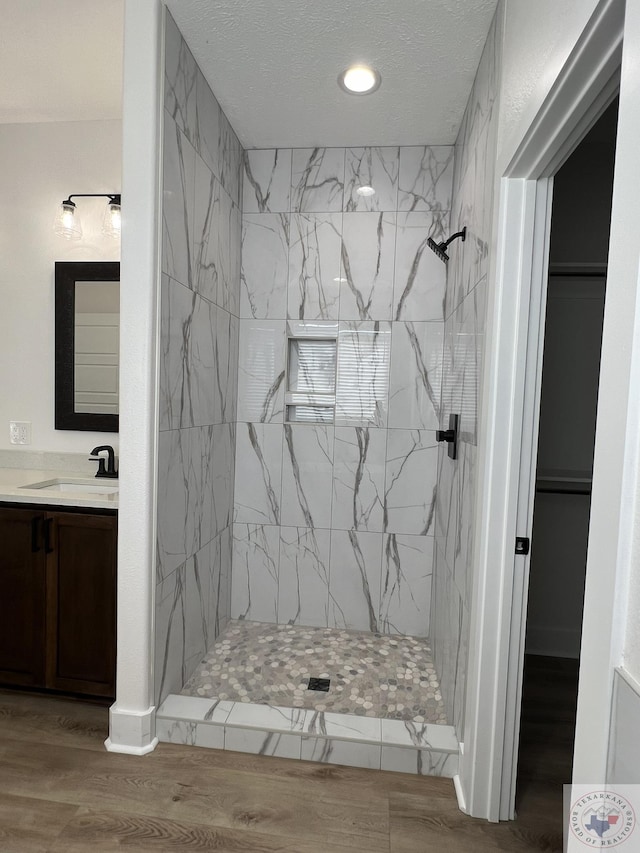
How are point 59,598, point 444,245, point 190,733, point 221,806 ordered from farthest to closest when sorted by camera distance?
point 444,245 → point 59,598 → point 190,733 → point 221,806

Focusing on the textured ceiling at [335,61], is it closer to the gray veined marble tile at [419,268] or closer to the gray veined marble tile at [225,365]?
the gray veined marble tile at [419,268]

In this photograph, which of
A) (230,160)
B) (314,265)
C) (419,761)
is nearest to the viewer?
(419,761)

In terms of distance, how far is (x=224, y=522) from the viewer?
2.99 metres

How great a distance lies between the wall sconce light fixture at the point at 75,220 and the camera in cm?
282

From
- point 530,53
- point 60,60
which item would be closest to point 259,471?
point 60,60

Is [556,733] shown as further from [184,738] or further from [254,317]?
[254,317]

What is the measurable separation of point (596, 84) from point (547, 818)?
2.13 m

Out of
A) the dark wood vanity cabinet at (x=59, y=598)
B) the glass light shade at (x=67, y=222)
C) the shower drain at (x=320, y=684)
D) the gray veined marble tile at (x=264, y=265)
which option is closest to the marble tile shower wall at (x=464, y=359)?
the shower drain at (x=320, y=684)

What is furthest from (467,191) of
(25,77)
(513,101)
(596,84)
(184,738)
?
(184,738)

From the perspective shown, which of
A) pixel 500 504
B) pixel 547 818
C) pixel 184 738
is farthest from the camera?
pixel 184 738

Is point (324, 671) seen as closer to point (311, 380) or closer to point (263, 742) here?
point (263, 742)

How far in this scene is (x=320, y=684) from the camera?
8.09ft

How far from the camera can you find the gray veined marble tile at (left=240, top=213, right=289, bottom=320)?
3.04 meters

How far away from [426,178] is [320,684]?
8.37 ft
